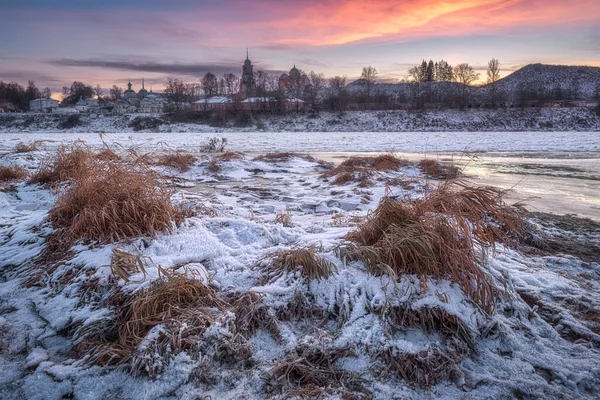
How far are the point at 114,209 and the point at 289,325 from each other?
7.69 ft

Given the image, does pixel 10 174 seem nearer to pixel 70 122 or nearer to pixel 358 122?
pixel 358 122

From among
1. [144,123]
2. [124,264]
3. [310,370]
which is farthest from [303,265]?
[144,123]

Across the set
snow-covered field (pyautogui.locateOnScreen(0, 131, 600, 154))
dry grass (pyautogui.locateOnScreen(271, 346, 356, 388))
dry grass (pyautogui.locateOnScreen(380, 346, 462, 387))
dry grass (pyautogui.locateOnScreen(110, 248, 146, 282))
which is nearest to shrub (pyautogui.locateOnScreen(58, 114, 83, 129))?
snow-covered field (pyautogui.locateOnScreen(0, 131, 600, 154))

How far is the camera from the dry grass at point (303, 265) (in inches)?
119

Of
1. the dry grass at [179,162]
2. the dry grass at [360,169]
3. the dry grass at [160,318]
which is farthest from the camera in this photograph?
the dry grass at [179,162]

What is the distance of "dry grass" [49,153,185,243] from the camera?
3.69m

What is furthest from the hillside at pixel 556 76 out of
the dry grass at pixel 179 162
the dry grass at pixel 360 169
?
the dry grass at pixel 179 162

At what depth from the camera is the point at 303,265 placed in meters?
3.10

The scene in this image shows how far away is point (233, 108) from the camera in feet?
194

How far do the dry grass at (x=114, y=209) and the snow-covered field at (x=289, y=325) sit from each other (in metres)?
0.19

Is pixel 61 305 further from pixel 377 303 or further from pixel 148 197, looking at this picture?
pixel 377 303

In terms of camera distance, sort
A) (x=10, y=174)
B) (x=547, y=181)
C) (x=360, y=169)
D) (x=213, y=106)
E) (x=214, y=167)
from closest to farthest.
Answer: (x=10, y=174) → (x=547, y=181) → (x=360, y=169) → (x=214, y=167) → (x=213, y=106)

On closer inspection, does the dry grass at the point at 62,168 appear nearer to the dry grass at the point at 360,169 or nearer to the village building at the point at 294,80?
the dry grass at the point at 360,169

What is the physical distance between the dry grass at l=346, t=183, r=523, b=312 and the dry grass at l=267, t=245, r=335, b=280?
30 centimetres
